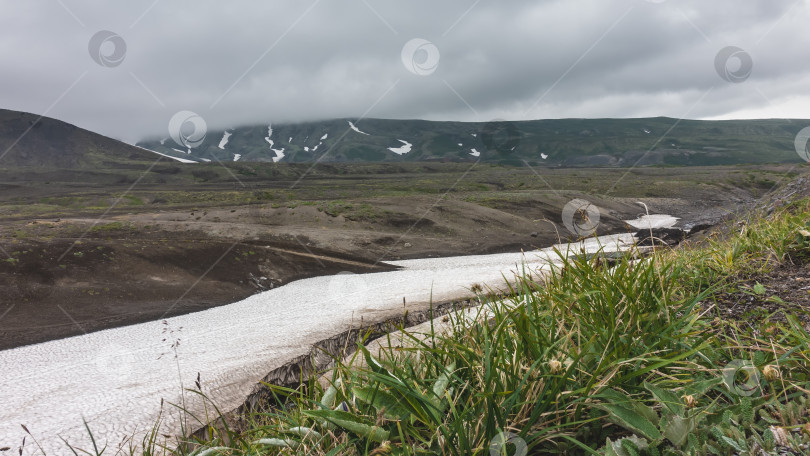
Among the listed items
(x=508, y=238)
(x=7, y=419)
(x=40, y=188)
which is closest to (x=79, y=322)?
(x=7, y=419)

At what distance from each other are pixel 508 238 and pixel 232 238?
22.2 metres

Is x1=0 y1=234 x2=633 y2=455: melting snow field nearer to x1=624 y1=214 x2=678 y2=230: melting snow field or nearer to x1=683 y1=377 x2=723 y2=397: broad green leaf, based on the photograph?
x1=683 y1=377 x2=723 y2=397: broad green leaf

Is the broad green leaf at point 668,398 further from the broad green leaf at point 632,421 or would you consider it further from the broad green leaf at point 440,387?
the broad green leaf at point 440,387

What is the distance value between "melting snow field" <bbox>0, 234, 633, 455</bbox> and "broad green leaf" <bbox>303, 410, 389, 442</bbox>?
3.29 feet

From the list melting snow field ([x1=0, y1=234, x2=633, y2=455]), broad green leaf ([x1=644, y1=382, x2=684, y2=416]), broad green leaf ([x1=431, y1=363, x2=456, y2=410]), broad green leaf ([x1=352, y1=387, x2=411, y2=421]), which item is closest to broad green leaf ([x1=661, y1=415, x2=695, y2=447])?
broad green leaf ([x1=644, y1=382, x2=684, y2=416])

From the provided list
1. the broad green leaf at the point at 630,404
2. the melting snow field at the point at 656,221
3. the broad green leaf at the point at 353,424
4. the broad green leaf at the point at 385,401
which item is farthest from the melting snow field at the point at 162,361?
the melting snow field at the point at 656,221

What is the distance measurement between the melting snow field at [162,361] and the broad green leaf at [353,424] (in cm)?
100

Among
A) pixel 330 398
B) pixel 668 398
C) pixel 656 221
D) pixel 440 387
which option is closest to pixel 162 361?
pixel 330 398

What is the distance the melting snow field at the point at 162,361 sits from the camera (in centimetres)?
777

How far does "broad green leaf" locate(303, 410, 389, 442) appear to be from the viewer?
2760mm

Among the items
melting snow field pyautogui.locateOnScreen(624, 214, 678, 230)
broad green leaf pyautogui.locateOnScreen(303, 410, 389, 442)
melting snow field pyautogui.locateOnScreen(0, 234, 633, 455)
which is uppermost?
melting snow field pyautogui.locateOnScreen(624, 214, 678, 230)

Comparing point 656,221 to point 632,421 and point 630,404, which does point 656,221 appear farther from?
point 632,421

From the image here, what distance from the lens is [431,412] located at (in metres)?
2.76

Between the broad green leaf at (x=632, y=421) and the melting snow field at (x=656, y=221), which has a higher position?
the melting snow field at (x=656, y=221)
